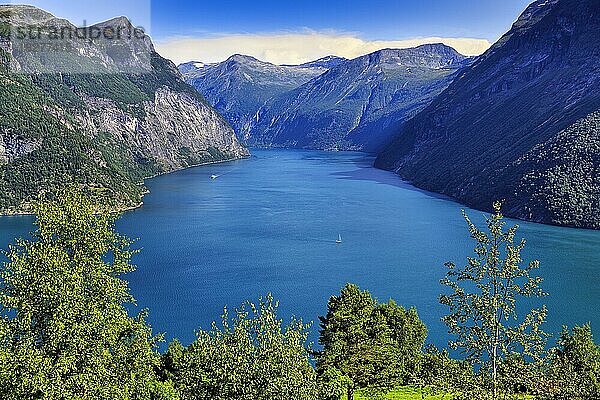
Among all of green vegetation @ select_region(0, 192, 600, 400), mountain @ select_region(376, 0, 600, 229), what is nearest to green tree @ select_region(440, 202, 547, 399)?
green vegetation @ select_region(0, 192, 600, 400)

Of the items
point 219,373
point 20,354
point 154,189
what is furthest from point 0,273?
point 154,189

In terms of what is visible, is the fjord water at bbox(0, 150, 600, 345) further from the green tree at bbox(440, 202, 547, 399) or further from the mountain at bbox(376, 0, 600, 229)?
the green tree at bbox(440, 202, 547, 399)

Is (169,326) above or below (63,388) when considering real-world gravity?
below

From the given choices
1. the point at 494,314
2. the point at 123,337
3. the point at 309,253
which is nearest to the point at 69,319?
the point at 123,337

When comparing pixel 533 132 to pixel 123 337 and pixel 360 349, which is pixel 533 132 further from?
pixel 123 337

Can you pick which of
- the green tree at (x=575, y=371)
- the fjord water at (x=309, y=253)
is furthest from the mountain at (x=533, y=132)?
the green tree at (x=575, y=371)

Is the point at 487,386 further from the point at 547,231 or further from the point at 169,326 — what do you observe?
the point at 547,231
